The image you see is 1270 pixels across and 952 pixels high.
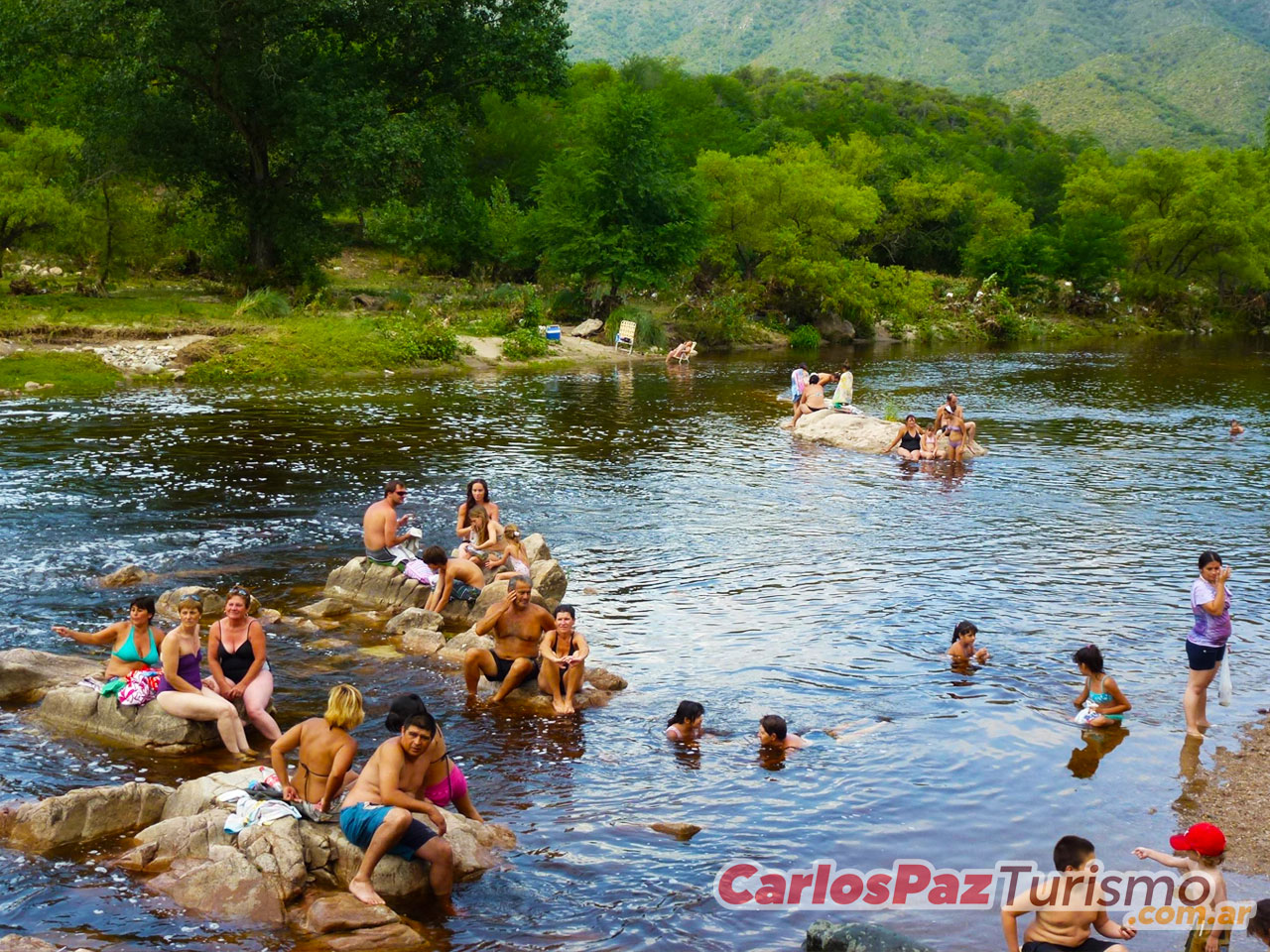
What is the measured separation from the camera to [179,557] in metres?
19.3

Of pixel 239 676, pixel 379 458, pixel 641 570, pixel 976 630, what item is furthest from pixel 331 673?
pixel 379 458

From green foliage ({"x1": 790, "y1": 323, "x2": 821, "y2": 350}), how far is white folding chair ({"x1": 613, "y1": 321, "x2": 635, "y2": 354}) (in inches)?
537

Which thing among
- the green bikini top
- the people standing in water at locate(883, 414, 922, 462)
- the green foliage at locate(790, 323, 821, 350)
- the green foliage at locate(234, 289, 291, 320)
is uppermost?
the green foliage at locate(790, 323, 821, 350)

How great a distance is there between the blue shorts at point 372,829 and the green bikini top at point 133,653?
4.40 m

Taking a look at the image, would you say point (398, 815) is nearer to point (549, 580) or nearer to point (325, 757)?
point (325, 757)

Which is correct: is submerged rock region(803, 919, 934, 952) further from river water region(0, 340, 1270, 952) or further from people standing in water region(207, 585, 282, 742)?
people standing in water region(207, 585, 282, 742)

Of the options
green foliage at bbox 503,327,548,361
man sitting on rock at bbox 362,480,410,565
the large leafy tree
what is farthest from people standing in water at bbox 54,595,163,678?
green foliage at bbox 503,327,548,361

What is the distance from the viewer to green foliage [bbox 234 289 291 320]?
1747 inches

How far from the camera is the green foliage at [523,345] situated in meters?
48.3

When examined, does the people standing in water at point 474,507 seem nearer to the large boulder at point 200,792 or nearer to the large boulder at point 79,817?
the large boulder at point 200,792

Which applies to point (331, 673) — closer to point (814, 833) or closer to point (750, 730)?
point (750, 730)

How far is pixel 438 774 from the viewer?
10289 millimetres

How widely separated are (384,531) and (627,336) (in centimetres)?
3740

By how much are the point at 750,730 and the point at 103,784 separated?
6667 millimetres
